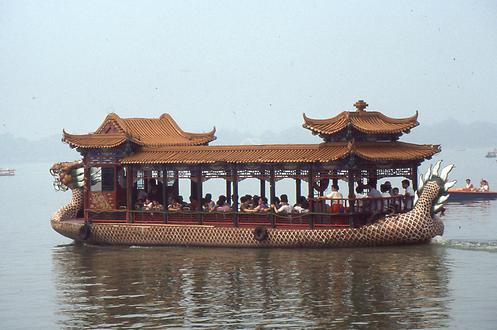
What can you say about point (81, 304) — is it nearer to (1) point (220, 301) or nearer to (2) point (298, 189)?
(1) point (220, 301)

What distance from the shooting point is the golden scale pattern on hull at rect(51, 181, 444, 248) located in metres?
31.1

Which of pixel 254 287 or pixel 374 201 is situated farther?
pixel 374 201

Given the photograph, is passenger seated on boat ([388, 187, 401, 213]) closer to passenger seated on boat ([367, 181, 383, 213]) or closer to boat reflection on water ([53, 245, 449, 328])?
passenger seated on boat ([367, 181, 383, 213])

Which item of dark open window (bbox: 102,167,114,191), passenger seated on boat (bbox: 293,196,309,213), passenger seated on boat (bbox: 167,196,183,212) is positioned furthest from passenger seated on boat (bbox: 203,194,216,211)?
dark open window (bbox: 102,167,114,191)

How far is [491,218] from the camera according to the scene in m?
46.9

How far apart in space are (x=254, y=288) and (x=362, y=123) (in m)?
8.20

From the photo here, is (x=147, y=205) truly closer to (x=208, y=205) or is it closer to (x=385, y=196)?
(x=208, y=205)

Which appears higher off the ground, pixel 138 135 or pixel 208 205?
pixel 138 135

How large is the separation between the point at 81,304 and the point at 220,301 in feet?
10.5

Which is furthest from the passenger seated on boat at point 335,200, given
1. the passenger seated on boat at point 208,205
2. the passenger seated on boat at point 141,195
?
the passenger seated on boat at point 141,195

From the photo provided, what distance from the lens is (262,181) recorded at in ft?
112

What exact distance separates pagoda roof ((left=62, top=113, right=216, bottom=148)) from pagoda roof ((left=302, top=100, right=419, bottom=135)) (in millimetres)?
5649

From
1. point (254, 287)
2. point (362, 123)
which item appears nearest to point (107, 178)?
point (362, 123)

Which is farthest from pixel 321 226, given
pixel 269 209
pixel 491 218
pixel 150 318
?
pixel 491 218
